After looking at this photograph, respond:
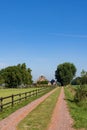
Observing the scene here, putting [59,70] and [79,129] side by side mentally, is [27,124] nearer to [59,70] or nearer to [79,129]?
[79,129]

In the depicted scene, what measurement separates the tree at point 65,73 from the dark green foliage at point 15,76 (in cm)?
1630

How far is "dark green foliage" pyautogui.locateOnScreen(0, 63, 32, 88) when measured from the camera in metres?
138

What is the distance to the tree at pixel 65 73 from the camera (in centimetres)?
15138

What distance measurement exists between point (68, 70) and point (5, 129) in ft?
471

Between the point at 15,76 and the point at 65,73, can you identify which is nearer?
the point at 15,76

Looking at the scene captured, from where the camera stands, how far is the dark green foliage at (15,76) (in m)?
138

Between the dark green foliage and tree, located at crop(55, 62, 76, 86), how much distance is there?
53.5 feet

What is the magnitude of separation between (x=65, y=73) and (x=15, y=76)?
95.2 ft

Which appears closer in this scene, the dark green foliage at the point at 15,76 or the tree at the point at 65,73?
the dark green foliage at the point at 15,76

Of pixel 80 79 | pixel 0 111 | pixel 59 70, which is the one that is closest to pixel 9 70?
pixel 59 70

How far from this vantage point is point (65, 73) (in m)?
155

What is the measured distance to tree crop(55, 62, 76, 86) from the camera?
151 m

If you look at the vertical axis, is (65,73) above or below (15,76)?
above

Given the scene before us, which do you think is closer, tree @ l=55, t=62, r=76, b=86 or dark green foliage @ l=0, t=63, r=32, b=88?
dark green foliage @ l=0, t=63, r=32, b=88
